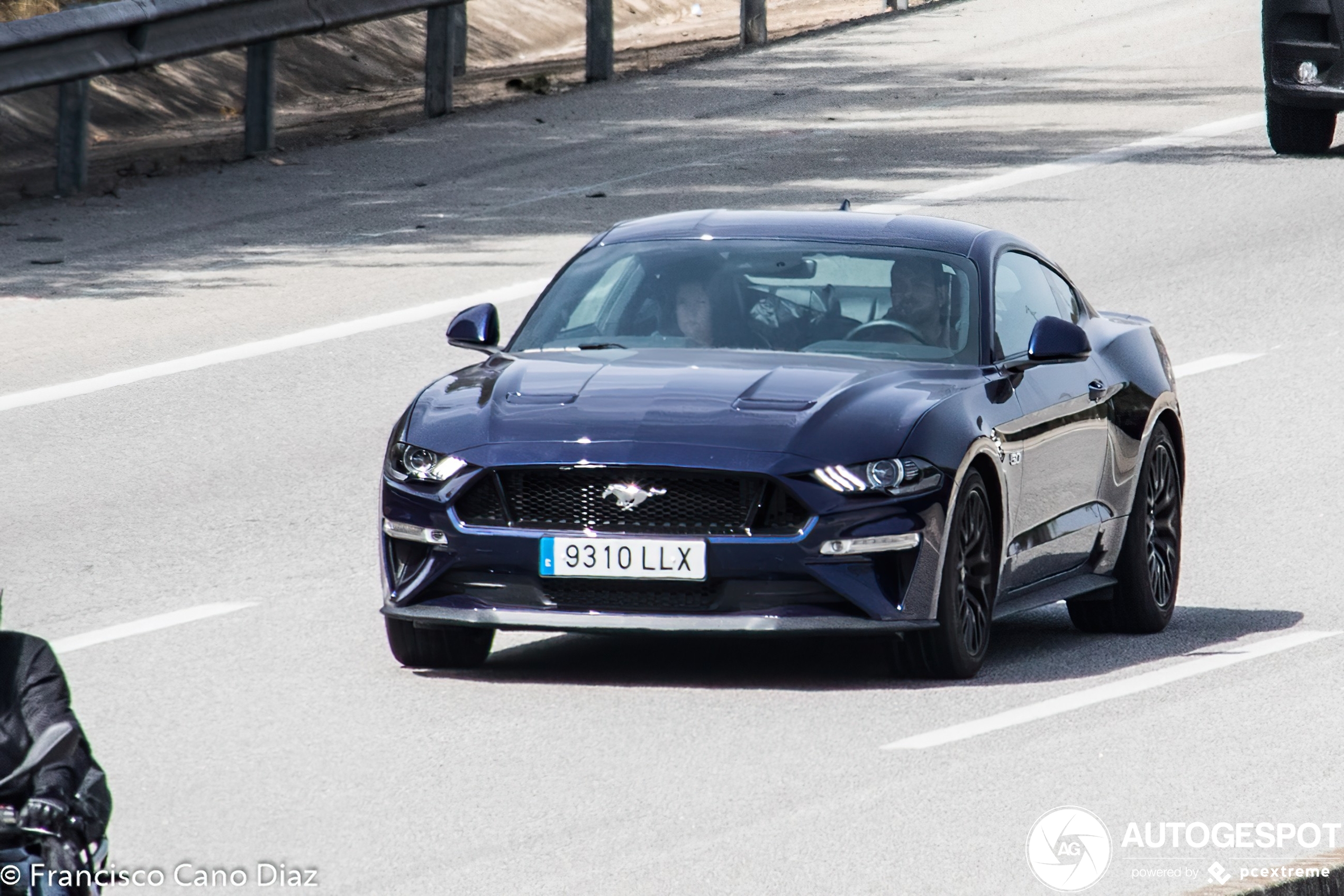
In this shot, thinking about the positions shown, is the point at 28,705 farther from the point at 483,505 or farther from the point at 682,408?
the point at 682,408

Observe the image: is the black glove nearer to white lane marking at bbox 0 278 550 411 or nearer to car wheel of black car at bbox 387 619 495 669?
car wheel of black car at bbox 387 619 495 669

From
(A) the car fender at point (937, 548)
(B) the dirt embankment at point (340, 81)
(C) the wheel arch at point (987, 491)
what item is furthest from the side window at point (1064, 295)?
(B) the dirt embankment at point (340, 81)

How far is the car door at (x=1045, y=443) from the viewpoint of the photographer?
29.9 feet

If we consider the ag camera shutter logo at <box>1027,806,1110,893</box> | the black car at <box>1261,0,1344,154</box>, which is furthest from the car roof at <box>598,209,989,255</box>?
the black car at <box>1261,0,1344,154</box>

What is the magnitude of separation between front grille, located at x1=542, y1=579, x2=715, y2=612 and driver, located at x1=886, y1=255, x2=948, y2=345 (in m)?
1.52

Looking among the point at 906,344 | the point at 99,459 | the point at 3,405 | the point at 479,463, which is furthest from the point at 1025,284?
the point at 3,405

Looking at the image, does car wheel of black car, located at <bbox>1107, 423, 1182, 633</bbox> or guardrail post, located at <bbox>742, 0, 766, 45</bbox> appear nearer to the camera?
car wheel of black car, located at <bbox>1107, 423, 1182, 633</bbox>

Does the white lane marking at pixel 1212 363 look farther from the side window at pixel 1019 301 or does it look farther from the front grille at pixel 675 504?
the front grille at pixel 675 504

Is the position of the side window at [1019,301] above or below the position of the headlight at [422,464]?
above

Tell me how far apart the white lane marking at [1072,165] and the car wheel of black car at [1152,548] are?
6887mm

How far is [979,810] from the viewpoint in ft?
22.6

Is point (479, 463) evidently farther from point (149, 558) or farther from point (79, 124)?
point (79, 124)

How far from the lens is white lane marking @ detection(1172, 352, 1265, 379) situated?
564 inches

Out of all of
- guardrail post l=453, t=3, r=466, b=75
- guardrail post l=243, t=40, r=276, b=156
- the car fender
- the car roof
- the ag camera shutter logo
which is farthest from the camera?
guardrail post l=453, t=3, r=466, b=75
